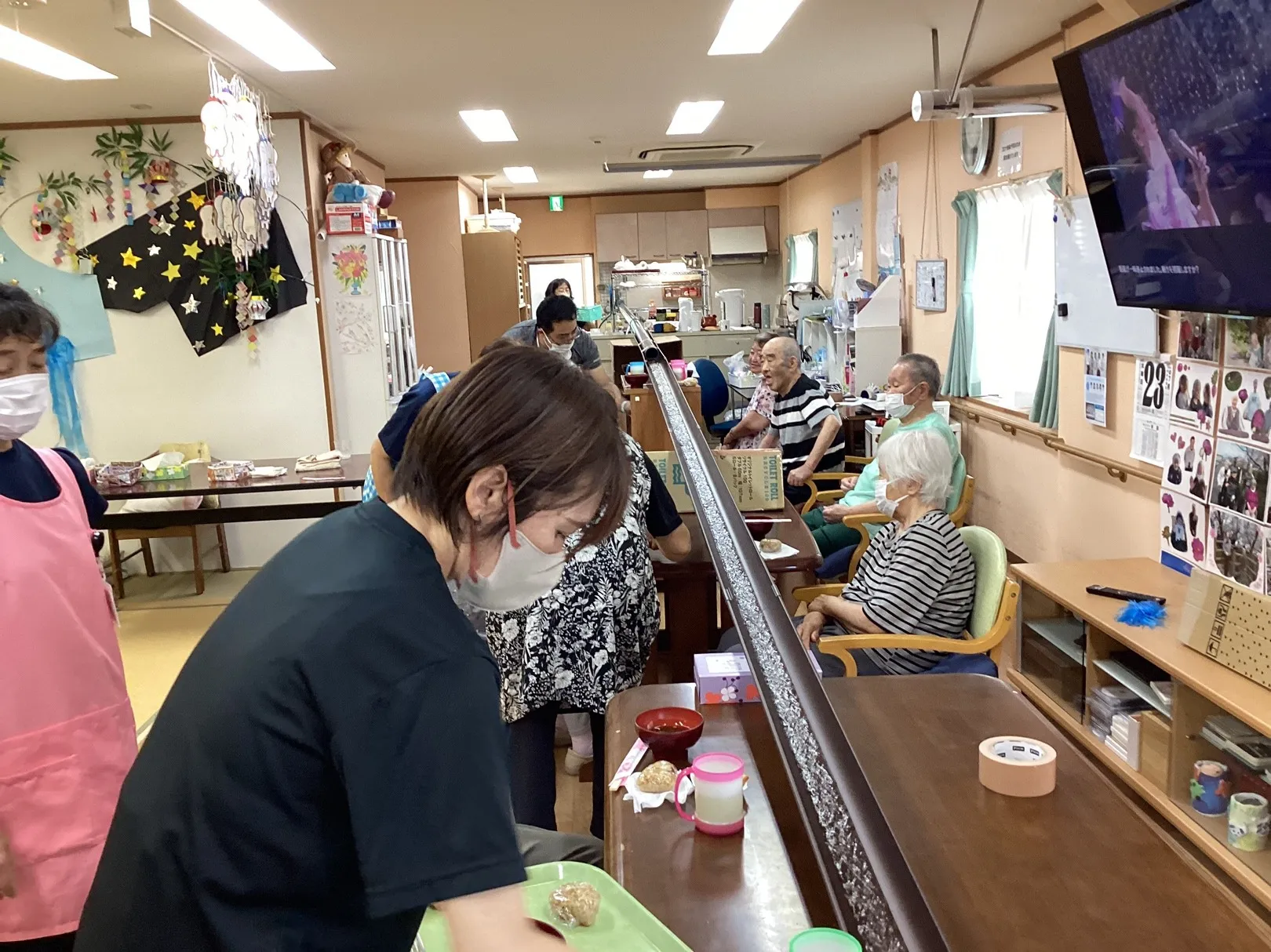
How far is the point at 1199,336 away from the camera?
3143mm

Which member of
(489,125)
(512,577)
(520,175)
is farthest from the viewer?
(520,175)

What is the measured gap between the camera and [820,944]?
1.07m

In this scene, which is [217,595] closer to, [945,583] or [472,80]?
[472,80]

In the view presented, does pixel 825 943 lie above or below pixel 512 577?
below

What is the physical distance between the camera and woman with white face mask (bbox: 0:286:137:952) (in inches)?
64.2

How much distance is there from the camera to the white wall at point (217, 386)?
17.9ft

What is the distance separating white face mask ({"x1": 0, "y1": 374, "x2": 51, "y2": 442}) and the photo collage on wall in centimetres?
305

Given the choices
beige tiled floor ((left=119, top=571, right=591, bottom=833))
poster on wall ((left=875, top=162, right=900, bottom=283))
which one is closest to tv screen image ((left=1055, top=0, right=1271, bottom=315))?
beige tiled floor ((left=119, top=571, right=591, bottom=833))

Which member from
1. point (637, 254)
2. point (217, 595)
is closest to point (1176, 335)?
point (217, 595)

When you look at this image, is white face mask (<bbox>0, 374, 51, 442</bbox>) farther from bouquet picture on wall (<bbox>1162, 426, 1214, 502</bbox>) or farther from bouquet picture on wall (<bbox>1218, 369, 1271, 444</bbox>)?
bouquet picture on wall (<bbox>1162, 426, 1214, 502</bbox>)

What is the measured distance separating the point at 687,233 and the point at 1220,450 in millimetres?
8788

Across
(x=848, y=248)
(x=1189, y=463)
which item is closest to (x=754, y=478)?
(x=1189, y=463)

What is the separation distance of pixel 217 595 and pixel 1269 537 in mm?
4767

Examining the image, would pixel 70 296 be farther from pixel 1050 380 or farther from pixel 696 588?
pixel 1050 380
